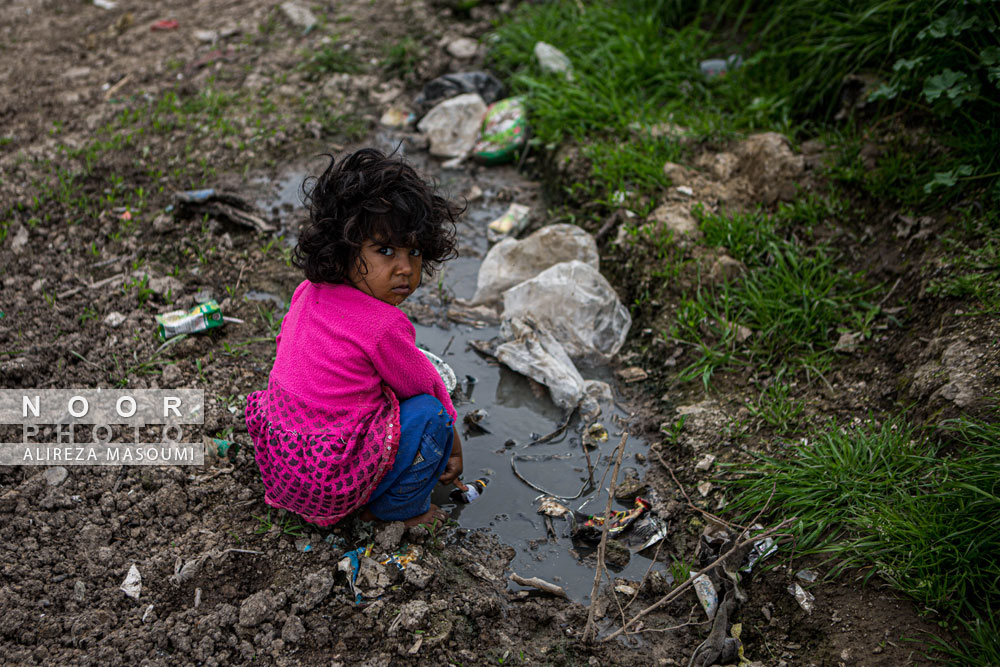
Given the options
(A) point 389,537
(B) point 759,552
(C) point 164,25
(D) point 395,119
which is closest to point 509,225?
(D) point 395,119

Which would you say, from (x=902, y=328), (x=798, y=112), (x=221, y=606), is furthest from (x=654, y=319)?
(x=221, y=606)

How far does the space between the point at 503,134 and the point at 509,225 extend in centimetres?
85

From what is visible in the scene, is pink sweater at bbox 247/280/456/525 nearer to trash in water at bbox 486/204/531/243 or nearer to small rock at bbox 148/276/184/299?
small rock at bbox 148/276/184/299

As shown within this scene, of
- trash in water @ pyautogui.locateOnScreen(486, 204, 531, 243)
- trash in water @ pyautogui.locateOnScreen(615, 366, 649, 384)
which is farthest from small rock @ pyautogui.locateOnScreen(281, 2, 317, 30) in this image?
trash in water @ pyautogui.locateOnScreen(615, 366, 649, 384)

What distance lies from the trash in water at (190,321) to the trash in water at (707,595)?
213 centimetres

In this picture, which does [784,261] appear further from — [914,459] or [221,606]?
[221,606]

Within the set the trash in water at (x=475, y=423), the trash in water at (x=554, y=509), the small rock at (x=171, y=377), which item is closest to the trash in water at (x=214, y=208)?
the small rock at (x=171, y=377)

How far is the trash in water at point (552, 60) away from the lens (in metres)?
4.51

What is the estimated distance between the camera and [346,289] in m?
2.03

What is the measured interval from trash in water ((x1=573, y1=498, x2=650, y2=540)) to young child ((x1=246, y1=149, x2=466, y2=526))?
1.98 ft

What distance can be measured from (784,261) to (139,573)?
281 centimetres

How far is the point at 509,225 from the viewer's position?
150 inches

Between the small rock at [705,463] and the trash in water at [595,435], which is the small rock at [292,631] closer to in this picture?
the trash in water at [595,435]

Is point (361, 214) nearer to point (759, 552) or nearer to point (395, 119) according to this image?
point (759, 552)
